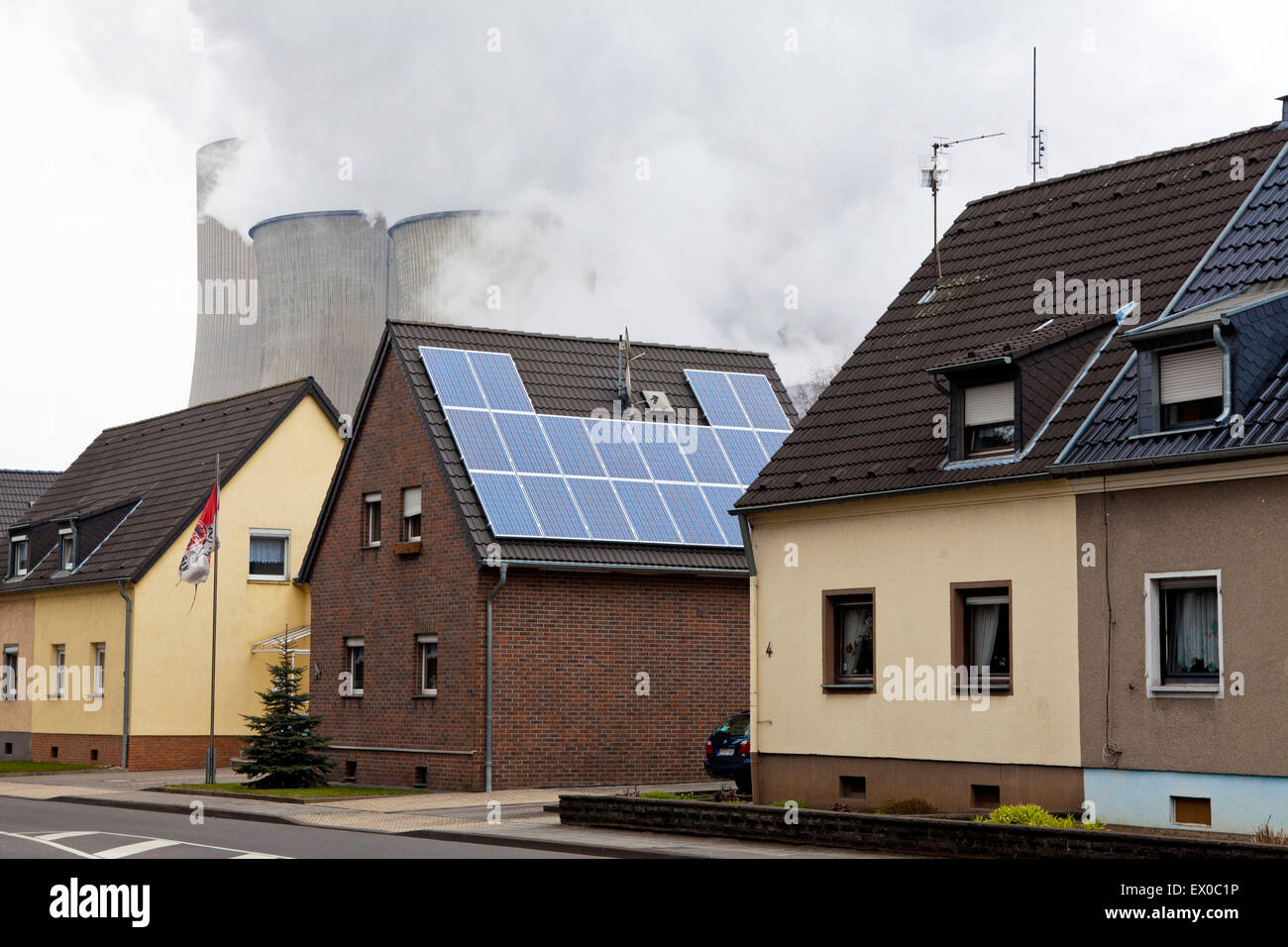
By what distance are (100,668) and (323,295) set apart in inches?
1196

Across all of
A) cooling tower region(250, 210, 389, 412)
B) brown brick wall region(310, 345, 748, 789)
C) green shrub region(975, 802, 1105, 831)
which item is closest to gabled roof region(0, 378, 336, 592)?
brown brick wall region(310, 345, 748, 789)

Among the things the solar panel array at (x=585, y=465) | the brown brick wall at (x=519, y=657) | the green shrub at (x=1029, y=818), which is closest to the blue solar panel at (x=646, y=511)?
the solar panel array at (x=585, y=465)

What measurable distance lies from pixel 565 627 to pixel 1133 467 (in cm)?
1360

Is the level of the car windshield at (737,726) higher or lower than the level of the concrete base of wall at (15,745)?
higher

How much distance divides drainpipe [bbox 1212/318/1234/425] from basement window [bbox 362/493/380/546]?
18782 millimetres

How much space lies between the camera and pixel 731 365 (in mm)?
37844

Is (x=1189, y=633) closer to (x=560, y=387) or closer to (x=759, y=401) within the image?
(x=560, y=387)

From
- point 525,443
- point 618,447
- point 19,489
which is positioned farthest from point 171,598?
point 19,489

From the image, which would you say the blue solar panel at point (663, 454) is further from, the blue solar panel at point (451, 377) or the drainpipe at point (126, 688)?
the drainpipe at point (126, 688)

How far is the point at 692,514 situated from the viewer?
3281 cm

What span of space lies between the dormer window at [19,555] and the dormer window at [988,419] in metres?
32.3

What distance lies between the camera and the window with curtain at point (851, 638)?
22.7 m
